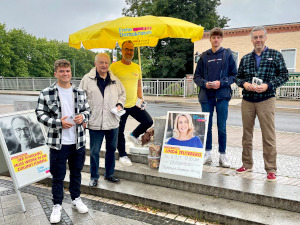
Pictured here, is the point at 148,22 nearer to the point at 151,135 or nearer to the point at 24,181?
the point at 151,135

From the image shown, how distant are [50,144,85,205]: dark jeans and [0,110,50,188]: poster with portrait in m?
0.77

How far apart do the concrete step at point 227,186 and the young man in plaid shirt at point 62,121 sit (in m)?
1.17

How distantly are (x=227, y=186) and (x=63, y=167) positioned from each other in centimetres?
219

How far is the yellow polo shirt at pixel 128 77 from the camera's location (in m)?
4.27

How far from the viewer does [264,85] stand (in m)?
3.46

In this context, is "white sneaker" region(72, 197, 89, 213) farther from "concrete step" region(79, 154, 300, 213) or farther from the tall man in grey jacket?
"concrete step" region(79, 154, 300, 213)

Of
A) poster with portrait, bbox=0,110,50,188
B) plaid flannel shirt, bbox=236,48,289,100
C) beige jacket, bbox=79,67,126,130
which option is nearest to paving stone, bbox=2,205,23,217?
poster with portrait, bbox=0,110,50,188

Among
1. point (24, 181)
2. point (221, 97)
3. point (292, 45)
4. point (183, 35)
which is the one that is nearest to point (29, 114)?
point (24, 181)

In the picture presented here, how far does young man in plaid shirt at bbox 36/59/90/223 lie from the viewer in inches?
116

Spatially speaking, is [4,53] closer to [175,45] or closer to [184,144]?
[175,45]

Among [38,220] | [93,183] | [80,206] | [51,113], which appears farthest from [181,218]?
[51,113]

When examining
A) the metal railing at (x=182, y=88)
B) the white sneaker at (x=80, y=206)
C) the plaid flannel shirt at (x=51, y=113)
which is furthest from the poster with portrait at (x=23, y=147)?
the metal railing at (x=182, y=88)

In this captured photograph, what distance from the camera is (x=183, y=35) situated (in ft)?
13.5

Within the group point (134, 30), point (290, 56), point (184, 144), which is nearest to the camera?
point (134, 30)
